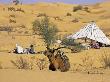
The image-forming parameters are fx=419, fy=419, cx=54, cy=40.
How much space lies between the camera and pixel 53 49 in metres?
13.0

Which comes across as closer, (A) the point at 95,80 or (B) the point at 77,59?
(A) the point at 95,80

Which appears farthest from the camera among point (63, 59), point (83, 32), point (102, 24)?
point (102, 24)

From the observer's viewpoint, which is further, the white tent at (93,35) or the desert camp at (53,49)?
the white tent at (93,35)

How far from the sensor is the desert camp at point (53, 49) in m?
11.0

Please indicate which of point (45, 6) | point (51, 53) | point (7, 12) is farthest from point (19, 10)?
point (51, 53)

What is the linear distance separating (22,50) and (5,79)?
11699mm

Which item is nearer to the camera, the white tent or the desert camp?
the desert camp

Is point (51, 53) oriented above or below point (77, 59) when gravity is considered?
above

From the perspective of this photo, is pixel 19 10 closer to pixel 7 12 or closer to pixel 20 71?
pixel 7 12

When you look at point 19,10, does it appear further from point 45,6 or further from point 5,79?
point 5,79

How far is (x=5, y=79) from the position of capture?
1040 centimetres

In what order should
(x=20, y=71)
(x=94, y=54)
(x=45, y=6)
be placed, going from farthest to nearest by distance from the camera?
(x=45, y=6) < (x=94, y=54) < (x=20, y=71)

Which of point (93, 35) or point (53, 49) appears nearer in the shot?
point (53, 49)

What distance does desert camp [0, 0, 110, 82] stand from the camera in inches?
435
